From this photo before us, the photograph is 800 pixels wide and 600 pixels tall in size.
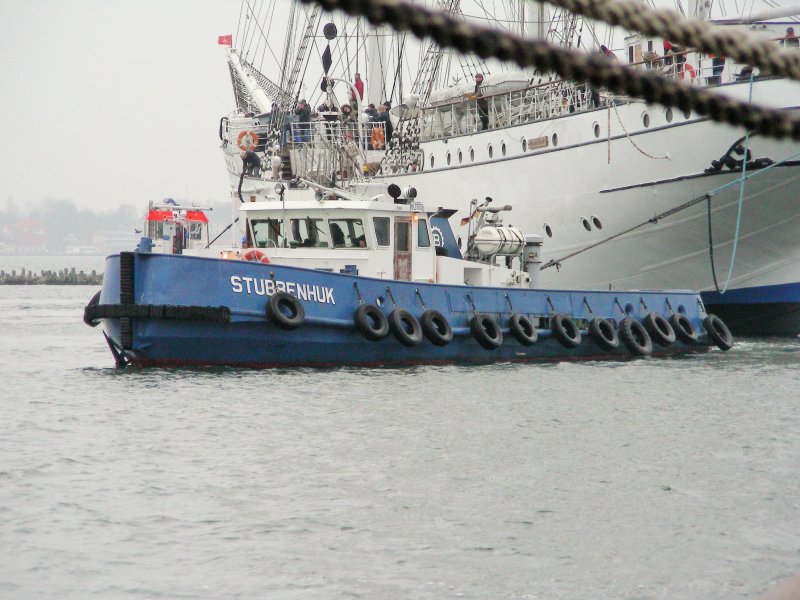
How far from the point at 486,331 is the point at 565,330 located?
2033 mm

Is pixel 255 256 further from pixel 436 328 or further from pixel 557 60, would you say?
pixel 557 60

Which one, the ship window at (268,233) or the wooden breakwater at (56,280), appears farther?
the wooden breakwater at (56,280)

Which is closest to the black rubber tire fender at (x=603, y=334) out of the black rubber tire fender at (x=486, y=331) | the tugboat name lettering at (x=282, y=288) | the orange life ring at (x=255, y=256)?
the black rubber tire fender at (x=486, y=331)

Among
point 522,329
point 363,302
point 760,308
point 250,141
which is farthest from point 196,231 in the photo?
point 363,302

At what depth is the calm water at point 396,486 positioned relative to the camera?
791 centimetres

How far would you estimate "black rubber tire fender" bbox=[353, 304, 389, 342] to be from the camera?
18688mm

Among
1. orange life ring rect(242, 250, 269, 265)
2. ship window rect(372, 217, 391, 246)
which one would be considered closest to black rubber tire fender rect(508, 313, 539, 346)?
ship window rect(372, 217, 391, 246)

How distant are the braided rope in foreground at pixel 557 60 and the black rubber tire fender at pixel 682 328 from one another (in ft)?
73.1

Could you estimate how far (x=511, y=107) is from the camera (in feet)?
110

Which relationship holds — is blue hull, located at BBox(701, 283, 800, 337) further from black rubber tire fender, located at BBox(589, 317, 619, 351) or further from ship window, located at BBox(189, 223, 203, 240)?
ship window, located at BBox(189, 223, 203, 240)

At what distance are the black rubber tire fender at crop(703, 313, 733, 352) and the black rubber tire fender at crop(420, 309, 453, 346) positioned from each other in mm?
7148

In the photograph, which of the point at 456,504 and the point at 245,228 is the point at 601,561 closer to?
the point at 456,504

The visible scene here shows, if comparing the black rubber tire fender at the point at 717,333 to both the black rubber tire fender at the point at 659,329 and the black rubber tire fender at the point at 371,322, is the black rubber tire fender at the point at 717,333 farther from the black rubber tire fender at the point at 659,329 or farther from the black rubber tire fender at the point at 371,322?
the black rubber tire fender at the point at 371,322

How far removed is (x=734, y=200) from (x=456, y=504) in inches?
756
